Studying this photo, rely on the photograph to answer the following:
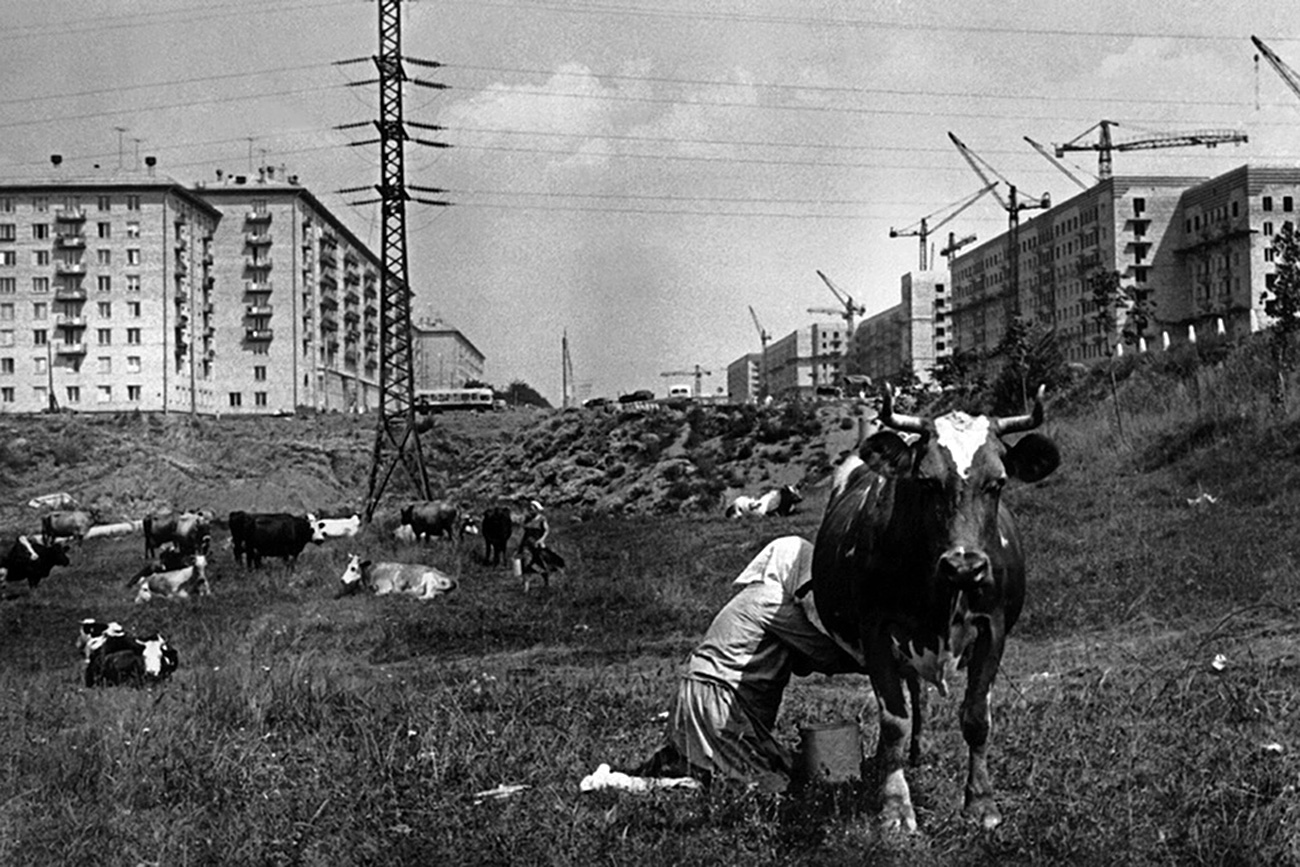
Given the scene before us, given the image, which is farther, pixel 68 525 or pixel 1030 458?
pixel 68 525

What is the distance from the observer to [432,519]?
3369 centimetres

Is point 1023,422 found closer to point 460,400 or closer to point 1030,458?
point 1030,458

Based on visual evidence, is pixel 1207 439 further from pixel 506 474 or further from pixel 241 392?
pixel 241 392

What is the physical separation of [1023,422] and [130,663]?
35.1 ft

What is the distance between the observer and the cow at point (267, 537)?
2936cm

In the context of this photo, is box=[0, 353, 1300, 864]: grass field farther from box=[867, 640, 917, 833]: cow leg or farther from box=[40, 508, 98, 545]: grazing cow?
box=[40, 508, 98, 545]: grazing cow

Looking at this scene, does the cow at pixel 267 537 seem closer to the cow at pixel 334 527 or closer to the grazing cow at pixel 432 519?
the grazing cow at pixel 432 519

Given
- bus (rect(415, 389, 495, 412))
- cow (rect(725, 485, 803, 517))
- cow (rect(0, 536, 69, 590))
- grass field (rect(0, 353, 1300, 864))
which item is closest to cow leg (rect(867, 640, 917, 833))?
grass field (rect(0, 353, 1300, 864))

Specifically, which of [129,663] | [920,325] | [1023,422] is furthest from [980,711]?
[920,325]

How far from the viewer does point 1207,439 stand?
90.1ft

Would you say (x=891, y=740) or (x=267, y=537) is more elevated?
(x=891, y=740)

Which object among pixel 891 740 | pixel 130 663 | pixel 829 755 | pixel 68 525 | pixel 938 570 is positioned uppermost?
pixel 938 570

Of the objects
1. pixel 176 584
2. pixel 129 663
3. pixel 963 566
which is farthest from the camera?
pixel 176 584

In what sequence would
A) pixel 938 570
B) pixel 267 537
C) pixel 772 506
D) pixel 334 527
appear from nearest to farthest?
pixel 938 570, pixel 267 537, pixel 772 506, pixel 334 527
